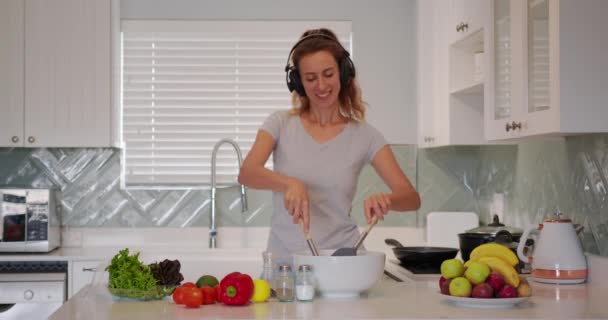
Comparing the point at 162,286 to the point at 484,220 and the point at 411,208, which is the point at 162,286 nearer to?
the point at 411,208

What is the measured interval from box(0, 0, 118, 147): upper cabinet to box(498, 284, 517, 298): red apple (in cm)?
256

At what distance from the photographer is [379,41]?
15.4 ft

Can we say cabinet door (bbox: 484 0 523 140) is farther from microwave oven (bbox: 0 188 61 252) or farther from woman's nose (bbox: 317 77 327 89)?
microwave oven (bbox: 0 188 61 252)

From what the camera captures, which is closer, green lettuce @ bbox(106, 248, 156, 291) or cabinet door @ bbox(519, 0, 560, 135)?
green lettuce @ bbox(106, 248, 156, 291)

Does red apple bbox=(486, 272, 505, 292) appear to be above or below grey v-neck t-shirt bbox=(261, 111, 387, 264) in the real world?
below

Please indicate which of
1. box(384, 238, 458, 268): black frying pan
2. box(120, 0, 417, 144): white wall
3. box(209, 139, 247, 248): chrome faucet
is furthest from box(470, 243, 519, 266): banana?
box(120, 0, 417, 144): white wall

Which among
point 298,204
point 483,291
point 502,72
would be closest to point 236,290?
point 298,204

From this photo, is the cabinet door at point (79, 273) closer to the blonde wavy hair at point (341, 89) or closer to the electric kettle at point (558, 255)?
the blonde wavy hair at point (341, 89)

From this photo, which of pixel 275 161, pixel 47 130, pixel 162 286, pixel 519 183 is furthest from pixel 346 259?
pixel 47 130

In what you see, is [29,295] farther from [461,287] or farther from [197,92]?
[461,287]

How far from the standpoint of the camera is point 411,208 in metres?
2.72

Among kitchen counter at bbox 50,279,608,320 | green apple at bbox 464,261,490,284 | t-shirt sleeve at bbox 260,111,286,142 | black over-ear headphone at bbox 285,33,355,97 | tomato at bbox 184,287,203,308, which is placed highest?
black over-ear headphone at bbox 285,33,355,97

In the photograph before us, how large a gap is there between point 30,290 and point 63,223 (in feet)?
2.24

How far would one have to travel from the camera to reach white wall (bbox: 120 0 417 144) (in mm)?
4629
